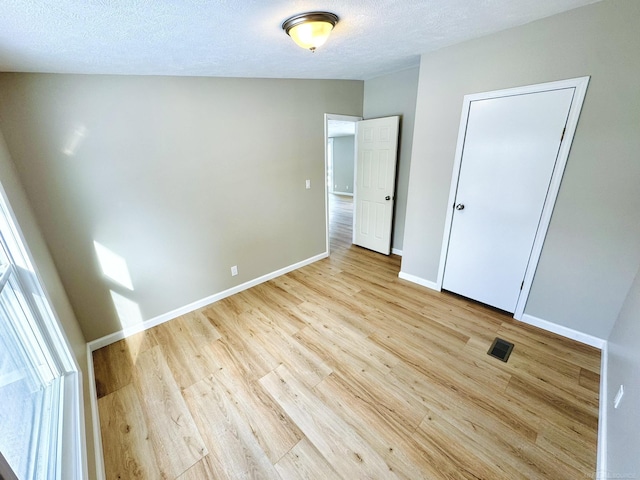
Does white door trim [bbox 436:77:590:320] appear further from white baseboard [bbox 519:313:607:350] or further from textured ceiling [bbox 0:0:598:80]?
textured ceiling [bbox 0:0:598:80]

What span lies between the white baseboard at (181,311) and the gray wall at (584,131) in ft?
7.72

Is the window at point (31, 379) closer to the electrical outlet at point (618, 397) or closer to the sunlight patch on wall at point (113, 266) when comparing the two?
the sunlight patch on wall at point (113, 266)

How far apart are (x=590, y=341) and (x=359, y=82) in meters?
3.74

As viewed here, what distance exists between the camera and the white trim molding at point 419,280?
9.62 feet

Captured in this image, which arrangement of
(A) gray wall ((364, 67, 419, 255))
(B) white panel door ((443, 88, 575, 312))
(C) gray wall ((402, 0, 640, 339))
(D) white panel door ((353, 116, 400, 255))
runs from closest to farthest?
(C) gray wall ((402, 0, 640, 339)) → (B) white panel door ((443, 88, 575, 312)) → (A) gray wall ((364, 67, 419, 255)) → (D) white panel door ((353, 116, 400, 255))

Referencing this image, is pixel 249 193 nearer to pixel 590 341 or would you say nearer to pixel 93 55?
pixel 93 55

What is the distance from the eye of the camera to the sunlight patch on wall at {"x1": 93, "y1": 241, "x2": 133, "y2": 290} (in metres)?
2.10

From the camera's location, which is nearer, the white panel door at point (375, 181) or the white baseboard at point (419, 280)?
the white baseboard at point (419, 280)

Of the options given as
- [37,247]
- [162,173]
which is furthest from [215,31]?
[37,247]

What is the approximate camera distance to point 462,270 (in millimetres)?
2680

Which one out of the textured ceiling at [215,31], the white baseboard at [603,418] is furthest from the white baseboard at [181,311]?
the white baseboard at [603,418]

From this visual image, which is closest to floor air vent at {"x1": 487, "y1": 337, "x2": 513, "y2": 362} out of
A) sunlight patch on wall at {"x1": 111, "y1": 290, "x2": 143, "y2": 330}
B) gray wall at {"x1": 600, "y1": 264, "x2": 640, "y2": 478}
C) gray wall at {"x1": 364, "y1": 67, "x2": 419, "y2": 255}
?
gray wall at {"x1": 600, "y1": 264, "x2": 640, "y2": 478}

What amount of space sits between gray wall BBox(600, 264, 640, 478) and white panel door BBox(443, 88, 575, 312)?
682 millimetres

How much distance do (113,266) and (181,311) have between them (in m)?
0.75
